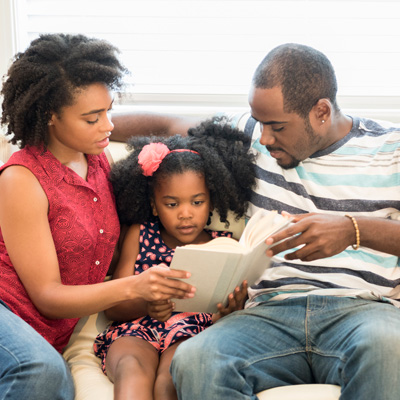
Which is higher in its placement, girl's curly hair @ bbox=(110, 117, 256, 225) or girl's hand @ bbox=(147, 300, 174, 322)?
girl's curly hair @ bbox=(110, 117, 256, 225)

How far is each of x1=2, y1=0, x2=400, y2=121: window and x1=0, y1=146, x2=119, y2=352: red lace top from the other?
0.95 m

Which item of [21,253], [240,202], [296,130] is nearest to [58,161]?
[21,253]

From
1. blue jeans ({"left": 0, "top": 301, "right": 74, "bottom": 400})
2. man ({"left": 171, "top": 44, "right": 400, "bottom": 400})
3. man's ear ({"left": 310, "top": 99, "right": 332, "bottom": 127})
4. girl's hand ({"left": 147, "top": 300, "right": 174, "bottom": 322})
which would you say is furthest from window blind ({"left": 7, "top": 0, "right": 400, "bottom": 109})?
blue jeans ({"left": 0, "top": 301, "right": 74, "bottom": 400})

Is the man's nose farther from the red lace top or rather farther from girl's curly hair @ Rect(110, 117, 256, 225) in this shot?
the red lace top

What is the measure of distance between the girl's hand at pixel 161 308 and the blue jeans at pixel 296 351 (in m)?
0.14

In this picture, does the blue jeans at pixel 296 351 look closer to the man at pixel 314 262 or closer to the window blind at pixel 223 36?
the man at pixel 314 262

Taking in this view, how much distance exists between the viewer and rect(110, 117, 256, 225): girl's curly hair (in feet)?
6.46

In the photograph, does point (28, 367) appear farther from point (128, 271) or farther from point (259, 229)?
point (259, 229)

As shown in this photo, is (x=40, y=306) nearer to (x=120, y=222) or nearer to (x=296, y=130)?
(x=120, y=222)

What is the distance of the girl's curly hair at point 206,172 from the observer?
1.97 meters

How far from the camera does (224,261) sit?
1424 mm

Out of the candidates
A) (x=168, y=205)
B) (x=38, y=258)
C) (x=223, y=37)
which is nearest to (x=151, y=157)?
(x=168, y=205)

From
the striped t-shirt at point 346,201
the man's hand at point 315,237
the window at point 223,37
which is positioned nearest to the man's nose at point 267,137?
the striped t-shirt at point 346,201

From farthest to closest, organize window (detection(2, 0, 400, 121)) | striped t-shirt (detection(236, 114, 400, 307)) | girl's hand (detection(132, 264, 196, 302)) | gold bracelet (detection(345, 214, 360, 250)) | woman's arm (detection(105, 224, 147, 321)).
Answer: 1. window (detection(2, 0, 400, 121))
2. woman's arm (detection(105, 224, 147, 321))
3. striped t-shirt (detection(236, 114, 400, 307))
4. gold bracelet (detection(345, 214, 360, 250))
5. girl's hand (detection(132, 264, 196, 302))
